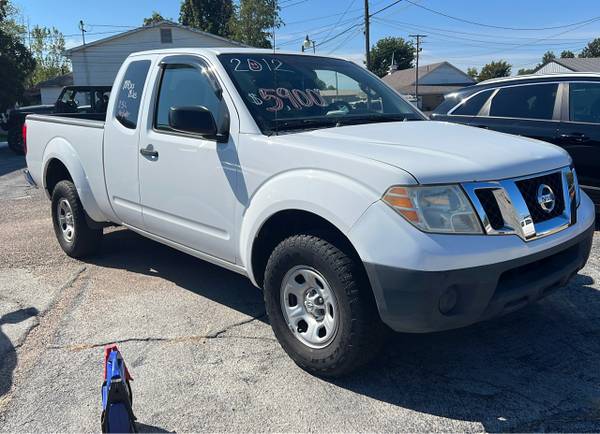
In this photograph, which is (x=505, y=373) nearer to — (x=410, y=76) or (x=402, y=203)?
(x=402, y=203)

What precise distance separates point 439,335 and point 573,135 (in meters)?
3.64

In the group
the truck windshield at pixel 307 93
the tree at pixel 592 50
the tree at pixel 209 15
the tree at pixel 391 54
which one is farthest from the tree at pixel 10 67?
the tree at pixel 592 50

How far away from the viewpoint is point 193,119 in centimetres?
348

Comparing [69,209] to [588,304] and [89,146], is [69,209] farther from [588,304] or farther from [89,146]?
[588,304]

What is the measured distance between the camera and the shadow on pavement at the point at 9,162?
14161 millimetres

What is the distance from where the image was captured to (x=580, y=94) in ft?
20.8

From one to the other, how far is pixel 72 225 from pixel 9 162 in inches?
478

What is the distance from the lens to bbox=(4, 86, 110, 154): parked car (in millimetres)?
9641

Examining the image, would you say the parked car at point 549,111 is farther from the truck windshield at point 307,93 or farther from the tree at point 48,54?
the tree at point 48,54

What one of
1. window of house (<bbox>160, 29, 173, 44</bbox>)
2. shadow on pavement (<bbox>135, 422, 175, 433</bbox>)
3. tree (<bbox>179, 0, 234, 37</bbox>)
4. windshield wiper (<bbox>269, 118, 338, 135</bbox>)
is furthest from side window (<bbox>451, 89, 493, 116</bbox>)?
tree (<bbox>179, 0, 234, 37</bbox>)

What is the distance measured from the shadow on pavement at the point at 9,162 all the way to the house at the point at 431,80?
50641mm

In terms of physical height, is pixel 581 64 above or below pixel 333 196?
above

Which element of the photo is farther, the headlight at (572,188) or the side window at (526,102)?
the side window at (526,102)

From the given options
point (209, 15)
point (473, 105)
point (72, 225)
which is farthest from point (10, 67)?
point (209, 15)
